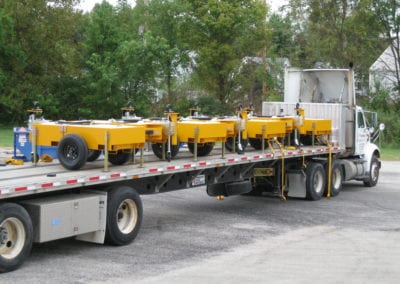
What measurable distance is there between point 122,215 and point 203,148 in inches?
117

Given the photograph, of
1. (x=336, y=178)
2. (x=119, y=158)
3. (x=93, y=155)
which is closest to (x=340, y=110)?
(x=336, y=178)

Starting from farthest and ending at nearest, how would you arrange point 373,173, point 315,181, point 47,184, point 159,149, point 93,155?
1. point 373,173
2. point 315,181
3. point 159,149
4. point 93,155
5. point 47,184

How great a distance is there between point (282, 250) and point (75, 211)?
3201mm

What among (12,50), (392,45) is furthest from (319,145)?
(12,50)

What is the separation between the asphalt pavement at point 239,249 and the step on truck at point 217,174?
17.5 inches

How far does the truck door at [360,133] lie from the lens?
17859 millimetres

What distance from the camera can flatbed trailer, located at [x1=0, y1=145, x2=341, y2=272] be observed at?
8.79 meters

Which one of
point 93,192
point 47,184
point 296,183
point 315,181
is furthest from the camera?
point 315,181

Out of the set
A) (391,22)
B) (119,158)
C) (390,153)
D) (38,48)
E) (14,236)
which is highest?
(391,22)

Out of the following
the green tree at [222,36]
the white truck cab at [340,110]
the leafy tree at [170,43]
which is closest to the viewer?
the white truck cab at [340,110]

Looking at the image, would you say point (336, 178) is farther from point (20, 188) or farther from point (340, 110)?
point (20, 188)

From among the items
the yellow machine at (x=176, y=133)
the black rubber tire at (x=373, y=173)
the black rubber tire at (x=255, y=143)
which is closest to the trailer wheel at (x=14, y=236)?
the yellow machine at (x=176, y=133)

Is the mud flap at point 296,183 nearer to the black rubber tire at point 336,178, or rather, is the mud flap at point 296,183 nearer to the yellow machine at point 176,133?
the black rubber tire at point 336,178

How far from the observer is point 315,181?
16344 millimetres
